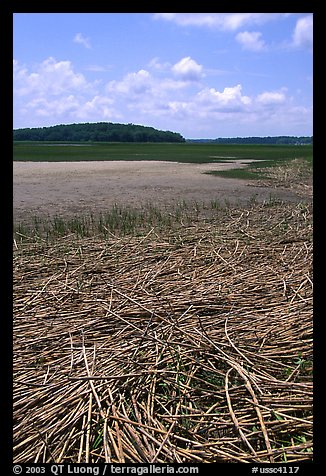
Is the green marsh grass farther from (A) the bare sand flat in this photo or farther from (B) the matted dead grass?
(B) the matted dead grass

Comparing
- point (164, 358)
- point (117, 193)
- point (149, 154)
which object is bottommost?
point (164, 358)

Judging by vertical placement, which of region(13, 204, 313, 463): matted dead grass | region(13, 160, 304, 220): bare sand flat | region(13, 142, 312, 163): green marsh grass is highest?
region(13, 142, 312, 163): green marsh grass

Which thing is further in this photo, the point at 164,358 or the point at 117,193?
the point at 117,193

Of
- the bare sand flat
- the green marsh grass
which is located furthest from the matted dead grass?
the green marsh grass

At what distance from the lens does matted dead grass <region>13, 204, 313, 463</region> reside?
1746 millimetres

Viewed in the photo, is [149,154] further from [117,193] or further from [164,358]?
[164,358]

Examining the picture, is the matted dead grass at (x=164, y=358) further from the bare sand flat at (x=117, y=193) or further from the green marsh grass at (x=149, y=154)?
the green marsh grass at (x=149, y=154)

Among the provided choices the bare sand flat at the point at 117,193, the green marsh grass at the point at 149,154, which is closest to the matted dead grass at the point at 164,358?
the bare sand flat at the point at 117,193

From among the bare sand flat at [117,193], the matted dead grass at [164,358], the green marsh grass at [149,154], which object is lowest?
the matted dead grass at [164,358]

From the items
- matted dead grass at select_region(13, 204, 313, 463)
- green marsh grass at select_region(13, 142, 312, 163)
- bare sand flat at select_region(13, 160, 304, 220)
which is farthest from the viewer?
green marsh grass at select_region(13, 142, 312, 163)

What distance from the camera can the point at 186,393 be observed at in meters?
2.04

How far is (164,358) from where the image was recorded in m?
2.30

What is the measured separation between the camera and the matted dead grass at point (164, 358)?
5.73ft

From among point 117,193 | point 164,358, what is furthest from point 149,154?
point 164,358
